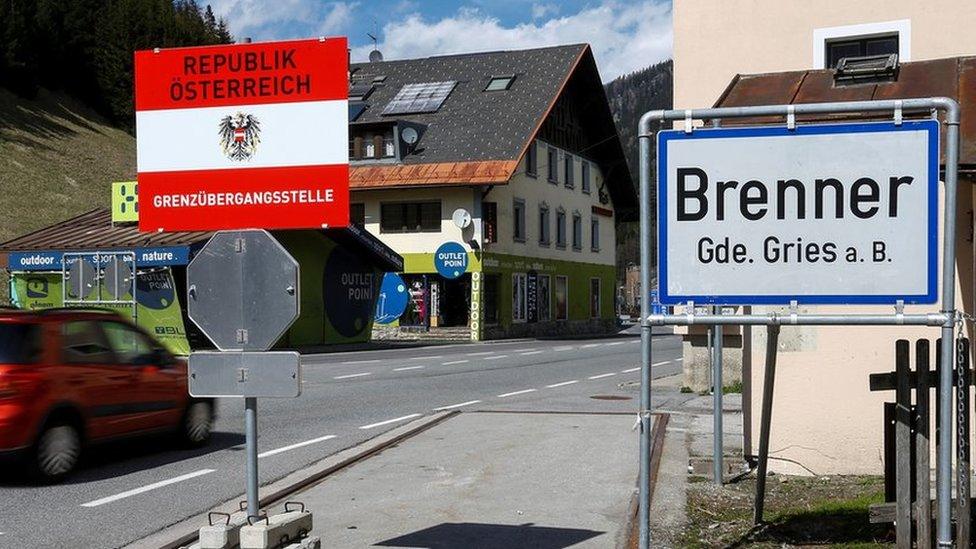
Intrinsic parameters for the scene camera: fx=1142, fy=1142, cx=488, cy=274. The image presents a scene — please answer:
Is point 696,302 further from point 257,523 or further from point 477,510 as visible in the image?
point 477,510

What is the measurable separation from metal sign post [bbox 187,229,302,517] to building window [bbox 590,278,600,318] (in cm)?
5134

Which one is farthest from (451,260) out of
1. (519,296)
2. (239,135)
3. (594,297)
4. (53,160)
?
(239,135)

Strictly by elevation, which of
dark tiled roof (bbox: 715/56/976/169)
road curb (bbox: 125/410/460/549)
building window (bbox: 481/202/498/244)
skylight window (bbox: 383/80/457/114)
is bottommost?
road curb (bbox: 125/410/460/549)

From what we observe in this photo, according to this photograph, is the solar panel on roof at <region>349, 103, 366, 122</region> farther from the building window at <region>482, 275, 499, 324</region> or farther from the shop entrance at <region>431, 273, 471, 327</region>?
the building window at <region>482, 275, 499, 324</region>

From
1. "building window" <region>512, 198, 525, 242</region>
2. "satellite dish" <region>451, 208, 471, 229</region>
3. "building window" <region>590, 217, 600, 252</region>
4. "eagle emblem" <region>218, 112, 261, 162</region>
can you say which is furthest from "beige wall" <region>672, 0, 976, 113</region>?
"building window" <region>590, 217, 600, 252</region>

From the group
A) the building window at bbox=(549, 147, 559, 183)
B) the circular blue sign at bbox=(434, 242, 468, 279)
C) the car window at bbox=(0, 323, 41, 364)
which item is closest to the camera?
the car window at bbox=(0, 323, 41, 364)

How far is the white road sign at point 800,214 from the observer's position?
552cm

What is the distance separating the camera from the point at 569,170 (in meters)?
53.5

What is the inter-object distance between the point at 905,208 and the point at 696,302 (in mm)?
1095

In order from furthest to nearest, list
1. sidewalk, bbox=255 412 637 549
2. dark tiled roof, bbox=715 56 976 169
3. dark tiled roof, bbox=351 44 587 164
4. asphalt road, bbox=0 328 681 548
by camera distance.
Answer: dark tiled roof, bbox=351 44 587 164 → dark tiled roof, bbox=715 56 976 169 → asphalt road, bbox=0 328 681 548 → sidewalk, bbox=255 412 637 549

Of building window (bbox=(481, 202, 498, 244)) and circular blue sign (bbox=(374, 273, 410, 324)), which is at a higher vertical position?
building window (bbox=(481, 202, 498, 244))

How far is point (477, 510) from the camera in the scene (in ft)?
26.5

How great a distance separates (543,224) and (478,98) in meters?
6.40

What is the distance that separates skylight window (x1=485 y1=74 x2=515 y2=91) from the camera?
49.5 m
